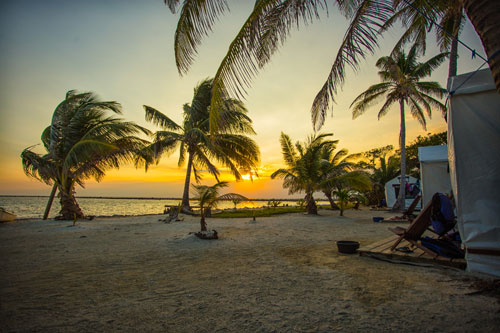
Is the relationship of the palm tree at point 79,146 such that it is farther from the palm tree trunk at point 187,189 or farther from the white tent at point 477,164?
the white tent at point 477,164

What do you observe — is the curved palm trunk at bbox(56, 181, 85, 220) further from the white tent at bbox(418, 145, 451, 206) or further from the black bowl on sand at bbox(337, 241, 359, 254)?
the white tent at bbox(418, 145, 451, 206)

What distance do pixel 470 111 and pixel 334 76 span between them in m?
2.22

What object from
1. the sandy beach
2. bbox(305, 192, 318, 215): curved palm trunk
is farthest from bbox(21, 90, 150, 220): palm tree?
bbox(305, 192, 318, 215): curved palm trunk

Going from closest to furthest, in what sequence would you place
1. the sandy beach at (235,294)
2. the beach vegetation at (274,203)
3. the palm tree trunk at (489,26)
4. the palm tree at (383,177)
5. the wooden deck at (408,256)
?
the palm tree trunk at (489,26), the sandy beach at (235,294), the wooden deck at (408,256), the beach vegetation at (274,203), the palm tree at (383,177)

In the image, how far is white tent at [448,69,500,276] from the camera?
3457 millimetres

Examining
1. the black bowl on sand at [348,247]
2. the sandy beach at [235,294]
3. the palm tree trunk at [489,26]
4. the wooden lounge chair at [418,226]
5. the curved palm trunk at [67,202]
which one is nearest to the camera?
the palm tree trunk at [489,26]

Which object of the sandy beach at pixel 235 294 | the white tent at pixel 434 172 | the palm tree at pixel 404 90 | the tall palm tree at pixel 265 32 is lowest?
the sandy beach at pixel 235 294

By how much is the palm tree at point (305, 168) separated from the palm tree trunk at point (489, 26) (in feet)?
40.1

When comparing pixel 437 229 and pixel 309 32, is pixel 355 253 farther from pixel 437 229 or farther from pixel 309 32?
pixel 309 32

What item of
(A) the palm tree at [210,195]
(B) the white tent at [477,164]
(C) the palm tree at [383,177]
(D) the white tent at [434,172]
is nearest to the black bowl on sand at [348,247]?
(B) the white tent at [477,164]

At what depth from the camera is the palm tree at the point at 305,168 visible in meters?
14.5

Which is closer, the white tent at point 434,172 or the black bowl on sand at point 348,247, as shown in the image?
the black bowl on sand at point 348,247

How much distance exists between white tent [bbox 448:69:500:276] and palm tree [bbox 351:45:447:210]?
12.8 meters

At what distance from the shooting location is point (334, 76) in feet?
14.4
